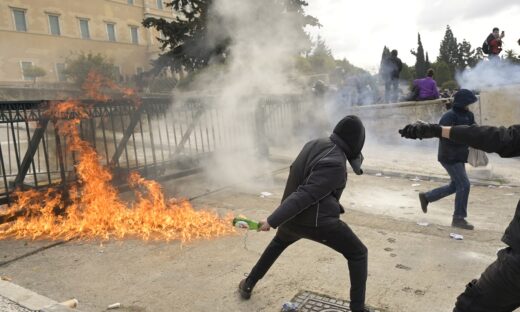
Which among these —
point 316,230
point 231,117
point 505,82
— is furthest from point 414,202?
point 505,82

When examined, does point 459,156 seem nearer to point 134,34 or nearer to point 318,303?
point 318,303

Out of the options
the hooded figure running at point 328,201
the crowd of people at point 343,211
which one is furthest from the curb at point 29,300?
the hooded figure running at point 328,201

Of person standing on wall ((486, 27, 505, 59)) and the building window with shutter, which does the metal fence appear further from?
the building window with shutter

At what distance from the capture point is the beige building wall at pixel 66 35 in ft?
56.6

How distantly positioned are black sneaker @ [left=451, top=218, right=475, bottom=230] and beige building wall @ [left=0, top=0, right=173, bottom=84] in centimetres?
1462

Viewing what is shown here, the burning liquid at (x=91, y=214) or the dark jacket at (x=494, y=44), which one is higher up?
the dark jacket at (x=494, y=44)

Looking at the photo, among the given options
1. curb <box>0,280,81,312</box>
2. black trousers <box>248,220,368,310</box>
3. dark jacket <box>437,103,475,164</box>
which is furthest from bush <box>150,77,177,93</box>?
black trousers <box>248,220,368,310</box>

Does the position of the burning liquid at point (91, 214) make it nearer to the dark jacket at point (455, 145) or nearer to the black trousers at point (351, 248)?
the black trousers at point (351, 248)

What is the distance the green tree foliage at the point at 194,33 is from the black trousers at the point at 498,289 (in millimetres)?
10830

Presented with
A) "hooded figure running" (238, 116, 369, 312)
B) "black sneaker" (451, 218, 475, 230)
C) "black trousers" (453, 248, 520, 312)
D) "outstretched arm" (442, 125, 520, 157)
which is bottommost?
"black sneaker" (451, 218, 475, 230)

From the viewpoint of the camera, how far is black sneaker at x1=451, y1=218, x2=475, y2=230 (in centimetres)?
486

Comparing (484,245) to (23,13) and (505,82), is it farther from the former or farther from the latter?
(23,13)

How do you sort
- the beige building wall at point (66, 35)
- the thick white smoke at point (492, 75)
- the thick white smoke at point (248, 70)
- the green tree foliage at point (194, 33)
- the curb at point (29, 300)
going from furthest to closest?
the beige building wall at point (66, 35), the green tree foliage at point (194, 33), the thick white smoke at point (492, 75), the thick white smoke at point (248, 70), the curb at point (29, 300)

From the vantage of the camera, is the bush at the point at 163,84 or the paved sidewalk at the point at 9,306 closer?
the paved sidewalk at the point at 9,306
